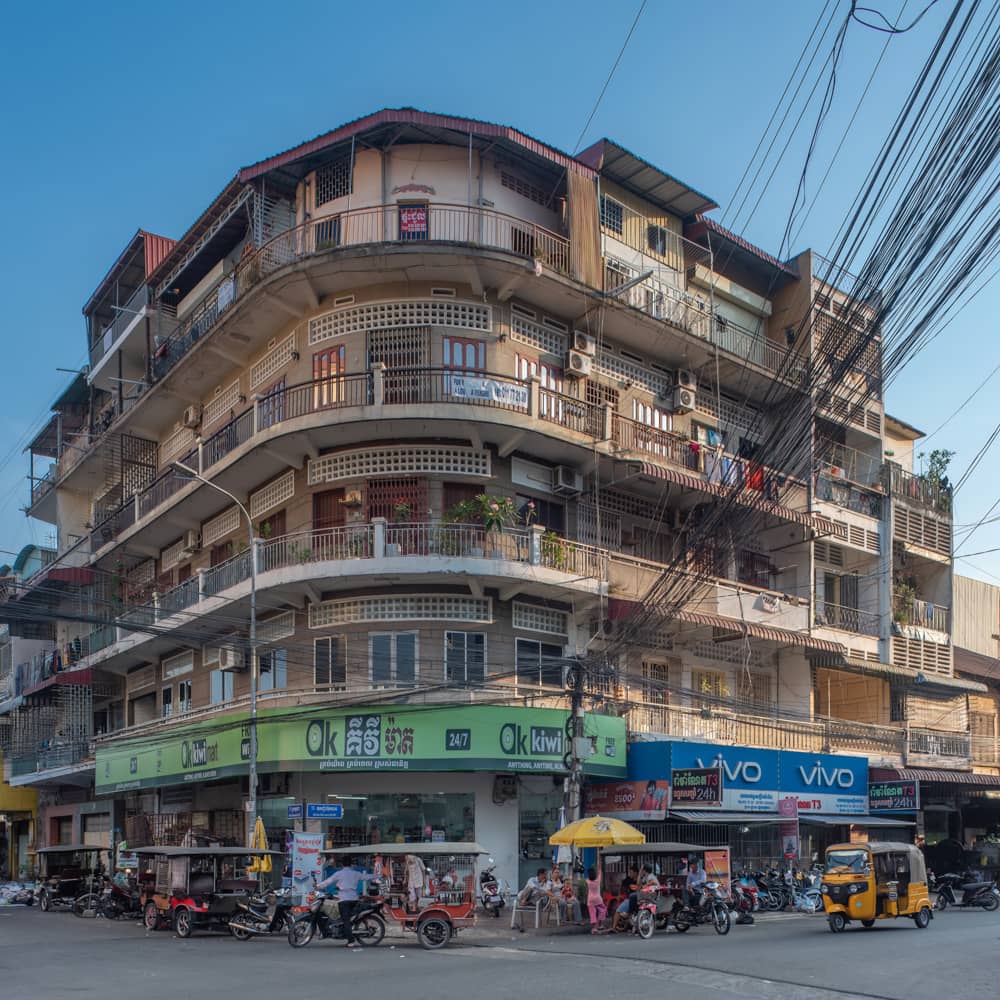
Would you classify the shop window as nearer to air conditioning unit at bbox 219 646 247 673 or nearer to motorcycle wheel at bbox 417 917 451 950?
air conditioning unit at bbox 219 646 247 673

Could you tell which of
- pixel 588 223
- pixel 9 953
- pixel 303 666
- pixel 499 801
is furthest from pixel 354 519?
pixel 9 953

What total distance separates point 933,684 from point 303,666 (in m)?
20.5

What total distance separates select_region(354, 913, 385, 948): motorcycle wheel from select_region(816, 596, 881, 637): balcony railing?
19.3 m

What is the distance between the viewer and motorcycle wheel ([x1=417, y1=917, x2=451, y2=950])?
19.6m

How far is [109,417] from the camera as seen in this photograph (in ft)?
135

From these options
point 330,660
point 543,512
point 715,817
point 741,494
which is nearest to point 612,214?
point 741,494

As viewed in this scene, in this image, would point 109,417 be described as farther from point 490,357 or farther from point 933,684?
point 933,684

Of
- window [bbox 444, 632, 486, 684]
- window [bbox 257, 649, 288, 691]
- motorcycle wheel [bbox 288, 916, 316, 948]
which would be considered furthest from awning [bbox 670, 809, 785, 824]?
window [bbox 257, 649, 288, 691]

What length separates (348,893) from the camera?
65.3 feet

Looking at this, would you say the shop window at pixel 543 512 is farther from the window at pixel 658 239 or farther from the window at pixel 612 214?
the window at pixel 658 239

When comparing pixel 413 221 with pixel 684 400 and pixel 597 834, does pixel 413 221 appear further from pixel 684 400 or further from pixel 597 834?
pixel 597 834

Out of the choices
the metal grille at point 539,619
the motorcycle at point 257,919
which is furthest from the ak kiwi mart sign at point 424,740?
the motorcycle at point 257,919

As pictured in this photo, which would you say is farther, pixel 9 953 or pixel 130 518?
pixel 130 518

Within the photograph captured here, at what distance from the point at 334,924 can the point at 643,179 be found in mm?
20589
